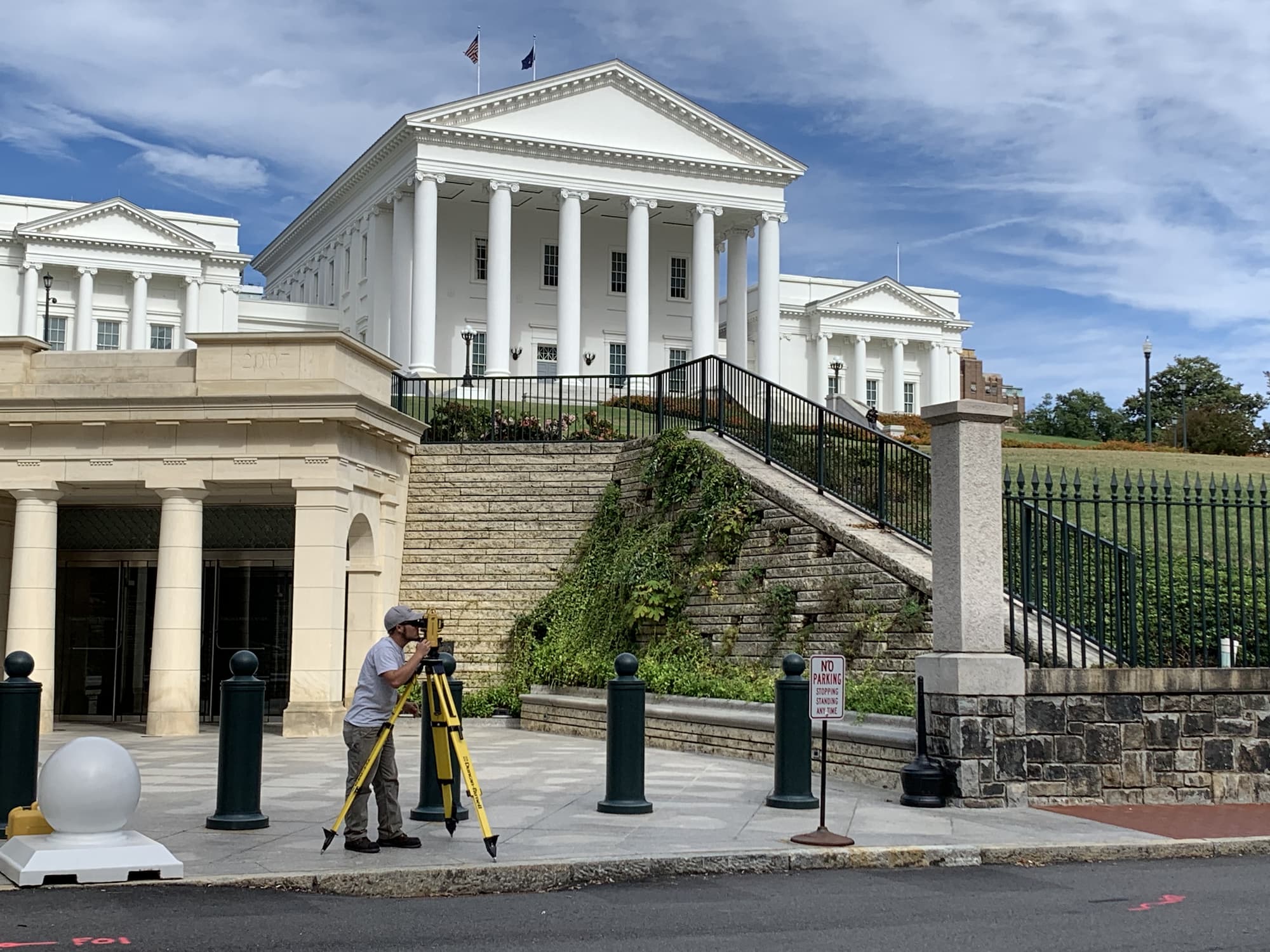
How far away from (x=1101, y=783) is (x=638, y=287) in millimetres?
48779

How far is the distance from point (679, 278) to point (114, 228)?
27.9 metres

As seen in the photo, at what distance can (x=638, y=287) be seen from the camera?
59.5 metres

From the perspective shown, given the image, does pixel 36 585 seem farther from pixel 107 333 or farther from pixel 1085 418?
pixel 1085 418

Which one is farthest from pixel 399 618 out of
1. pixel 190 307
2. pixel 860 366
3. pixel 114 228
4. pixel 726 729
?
pixel 860 366

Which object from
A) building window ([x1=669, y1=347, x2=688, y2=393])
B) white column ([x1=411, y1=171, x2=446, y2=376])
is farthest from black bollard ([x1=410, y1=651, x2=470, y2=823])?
white column ([x1=411, y1=171, x2=446, y2=376])

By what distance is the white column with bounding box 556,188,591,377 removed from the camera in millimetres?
58531

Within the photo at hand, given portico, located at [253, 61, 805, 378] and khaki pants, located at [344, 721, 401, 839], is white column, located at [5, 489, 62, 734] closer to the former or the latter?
khaki pants, located at [344, 721, 401, 839]

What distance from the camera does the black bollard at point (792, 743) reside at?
11.6 metres

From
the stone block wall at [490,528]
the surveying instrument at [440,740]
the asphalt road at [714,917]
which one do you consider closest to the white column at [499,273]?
the stone block wall at [490,528]

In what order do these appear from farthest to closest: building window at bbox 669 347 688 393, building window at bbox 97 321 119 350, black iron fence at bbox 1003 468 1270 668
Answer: building window at bbox 97 321 119 350, building window at bbox 669 347 688 393, black iron fence at bbox 1003 468 1270 668

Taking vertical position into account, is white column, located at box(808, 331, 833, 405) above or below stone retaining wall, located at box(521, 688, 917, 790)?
above

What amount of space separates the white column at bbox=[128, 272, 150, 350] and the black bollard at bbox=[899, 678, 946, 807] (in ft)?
206

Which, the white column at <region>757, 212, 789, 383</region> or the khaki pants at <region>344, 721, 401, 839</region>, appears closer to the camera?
the khaki pants at <region>344, 721, 401, 839</region>

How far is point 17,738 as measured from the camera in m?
9.97
